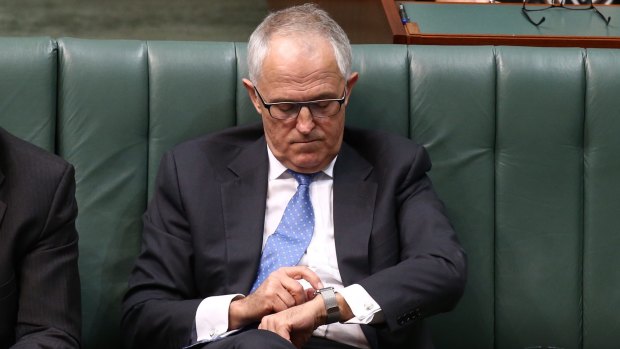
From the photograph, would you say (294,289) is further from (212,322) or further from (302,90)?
(302,90)

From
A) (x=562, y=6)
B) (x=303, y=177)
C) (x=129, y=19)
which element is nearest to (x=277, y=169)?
(x=303, y=177)

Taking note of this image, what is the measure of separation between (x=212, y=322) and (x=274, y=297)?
152 millimetres

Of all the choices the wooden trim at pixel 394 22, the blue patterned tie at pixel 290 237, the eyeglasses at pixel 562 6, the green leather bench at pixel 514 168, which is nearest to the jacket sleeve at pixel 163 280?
the blue patterned tie at pixel 290 237

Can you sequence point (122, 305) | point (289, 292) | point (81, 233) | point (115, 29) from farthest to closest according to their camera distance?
1. point (115, 29)
2. point (81, 233)
3. point (122, 305)
4. point (289, 292)

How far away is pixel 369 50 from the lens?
8.78 feet

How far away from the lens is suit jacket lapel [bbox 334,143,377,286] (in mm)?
2382

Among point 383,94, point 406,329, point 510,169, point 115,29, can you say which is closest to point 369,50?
point 383,94

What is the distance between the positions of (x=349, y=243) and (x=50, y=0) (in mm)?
2998

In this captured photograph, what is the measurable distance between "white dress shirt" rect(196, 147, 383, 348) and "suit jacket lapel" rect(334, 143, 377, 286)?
0.03m

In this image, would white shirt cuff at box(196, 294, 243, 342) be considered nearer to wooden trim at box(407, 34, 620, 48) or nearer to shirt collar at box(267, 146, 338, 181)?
shirt collar at box(267, 146, 338, 181)

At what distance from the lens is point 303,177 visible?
2.47 m

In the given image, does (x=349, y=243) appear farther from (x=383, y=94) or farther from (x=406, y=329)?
(x=383, y=94)

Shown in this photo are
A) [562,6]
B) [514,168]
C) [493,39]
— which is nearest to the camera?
[514,168]

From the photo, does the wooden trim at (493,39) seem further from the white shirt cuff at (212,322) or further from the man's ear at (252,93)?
the white shirt cuff at (212,322)
